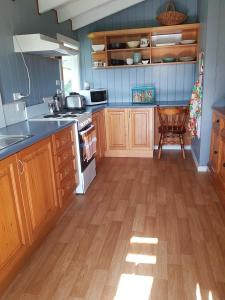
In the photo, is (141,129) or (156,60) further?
(156,60)

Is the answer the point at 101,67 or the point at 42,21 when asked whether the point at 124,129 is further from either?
the point at 42,21

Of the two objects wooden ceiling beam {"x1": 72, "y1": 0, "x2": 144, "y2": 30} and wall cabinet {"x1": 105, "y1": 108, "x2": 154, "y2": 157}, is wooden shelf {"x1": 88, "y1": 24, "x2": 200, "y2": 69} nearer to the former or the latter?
wooden ceiling beam {"x1": 72, "y1": 0, "x2": 144, "y2": 30}

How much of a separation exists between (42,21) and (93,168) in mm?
1988

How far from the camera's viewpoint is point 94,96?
3977 mm

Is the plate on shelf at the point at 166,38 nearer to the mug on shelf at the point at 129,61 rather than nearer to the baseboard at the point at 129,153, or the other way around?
the mug on shelf at the point at 129,61

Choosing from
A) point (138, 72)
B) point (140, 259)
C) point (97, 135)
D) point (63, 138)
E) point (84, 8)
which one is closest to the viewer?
point (140, 259)

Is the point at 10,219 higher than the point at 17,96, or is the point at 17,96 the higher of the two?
the point at 17,96

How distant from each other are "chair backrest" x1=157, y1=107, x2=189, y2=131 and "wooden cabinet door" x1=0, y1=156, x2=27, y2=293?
101 inches

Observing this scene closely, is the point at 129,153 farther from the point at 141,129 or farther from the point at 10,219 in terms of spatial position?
the point at 10,219

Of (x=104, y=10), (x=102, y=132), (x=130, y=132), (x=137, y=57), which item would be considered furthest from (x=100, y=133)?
(x=104, y=10)

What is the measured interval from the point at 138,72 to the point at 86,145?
6.77 ft

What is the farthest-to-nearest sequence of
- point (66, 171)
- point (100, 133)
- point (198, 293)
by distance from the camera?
point (100, 133) < point (66, 171) < point (198, 293)

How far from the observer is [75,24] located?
405 cm

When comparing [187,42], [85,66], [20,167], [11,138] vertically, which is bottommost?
[20,167]
